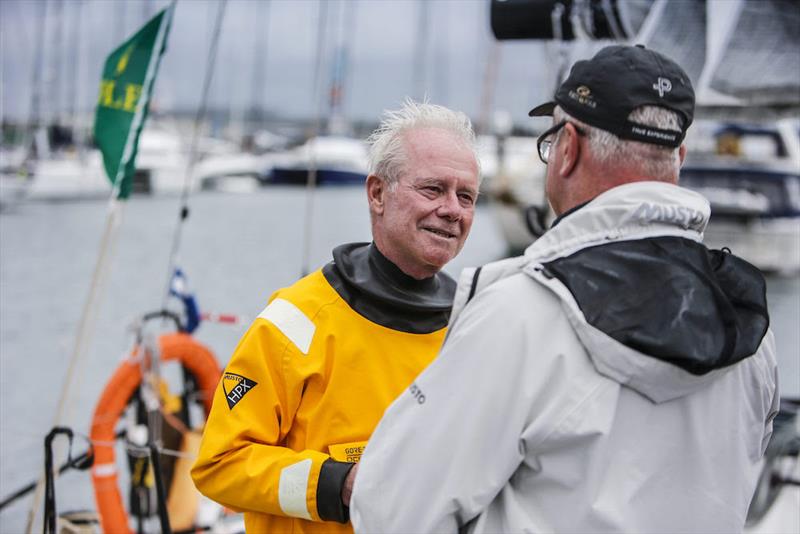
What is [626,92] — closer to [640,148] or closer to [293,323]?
[640,148]

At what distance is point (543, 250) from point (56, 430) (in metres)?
2.35

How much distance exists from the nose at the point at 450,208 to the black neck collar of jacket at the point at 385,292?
19cm

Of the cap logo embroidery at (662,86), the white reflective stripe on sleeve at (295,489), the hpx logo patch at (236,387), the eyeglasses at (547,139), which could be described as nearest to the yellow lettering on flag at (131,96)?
the hpx logo patch at (236,387)

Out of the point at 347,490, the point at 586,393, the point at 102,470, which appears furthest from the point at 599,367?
the point at 102,470

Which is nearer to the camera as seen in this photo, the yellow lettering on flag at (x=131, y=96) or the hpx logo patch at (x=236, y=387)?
the hpx logo patch at (x=236, y=387)

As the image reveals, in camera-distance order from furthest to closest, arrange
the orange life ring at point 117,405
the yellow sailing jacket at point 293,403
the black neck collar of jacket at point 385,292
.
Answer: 1. the orange life ring at point 117,405
2. the black neck collar of jacket at point 385,292
3. the yellow sailing jacket at point 293,403

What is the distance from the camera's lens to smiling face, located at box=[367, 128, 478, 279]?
2.18m

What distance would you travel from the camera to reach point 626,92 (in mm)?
1514

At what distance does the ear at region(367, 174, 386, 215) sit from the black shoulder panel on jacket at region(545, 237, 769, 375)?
86cm

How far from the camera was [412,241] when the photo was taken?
86.6 inches

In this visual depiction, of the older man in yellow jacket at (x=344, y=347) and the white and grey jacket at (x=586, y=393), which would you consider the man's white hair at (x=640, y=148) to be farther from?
the older man in yellow jacket at (x=344, y=347)

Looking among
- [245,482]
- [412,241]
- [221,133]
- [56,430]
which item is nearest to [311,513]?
[245,482]

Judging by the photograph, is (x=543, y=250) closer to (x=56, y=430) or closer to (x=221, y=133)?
(x=56, y=430)

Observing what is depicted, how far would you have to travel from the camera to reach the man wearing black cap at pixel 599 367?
1.41 m
